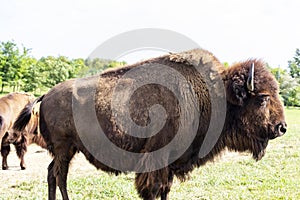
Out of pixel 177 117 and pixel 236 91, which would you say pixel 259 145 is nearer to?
pixel 236 91

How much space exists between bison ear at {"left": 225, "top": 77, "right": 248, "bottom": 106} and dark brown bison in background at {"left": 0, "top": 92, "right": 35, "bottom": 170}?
6.06m

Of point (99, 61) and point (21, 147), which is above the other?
point (99, 61)

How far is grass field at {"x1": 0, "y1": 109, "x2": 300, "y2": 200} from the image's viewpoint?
6168mm

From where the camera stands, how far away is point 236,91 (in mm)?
4844

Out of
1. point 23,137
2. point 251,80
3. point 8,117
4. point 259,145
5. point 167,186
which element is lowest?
point 23,137

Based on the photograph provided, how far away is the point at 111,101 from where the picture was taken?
4949 mm

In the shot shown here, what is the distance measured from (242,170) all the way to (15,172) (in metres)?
5.97

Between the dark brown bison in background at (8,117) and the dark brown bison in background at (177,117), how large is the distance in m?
4.09

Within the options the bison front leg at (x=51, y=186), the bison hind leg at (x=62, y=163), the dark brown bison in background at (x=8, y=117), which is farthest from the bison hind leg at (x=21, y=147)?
the bison hind leg at (x=62, y=163)

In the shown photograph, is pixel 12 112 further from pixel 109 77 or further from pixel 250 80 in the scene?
pixel 250 80

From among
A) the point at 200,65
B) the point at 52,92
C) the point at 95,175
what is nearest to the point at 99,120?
the point at 52,92

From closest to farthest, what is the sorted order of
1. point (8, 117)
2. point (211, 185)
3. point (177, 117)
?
point (177, 117), point (211, 185), point (8, 117)

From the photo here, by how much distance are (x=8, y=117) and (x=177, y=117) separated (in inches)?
238

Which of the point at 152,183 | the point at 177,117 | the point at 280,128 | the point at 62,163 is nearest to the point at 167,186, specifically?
the point at 152,183
